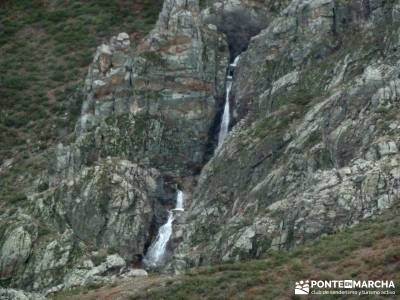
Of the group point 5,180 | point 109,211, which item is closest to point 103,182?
point 109,211

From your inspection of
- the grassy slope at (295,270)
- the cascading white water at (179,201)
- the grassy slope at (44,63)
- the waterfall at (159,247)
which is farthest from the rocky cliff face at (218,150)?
the grassy slope at (44,63)

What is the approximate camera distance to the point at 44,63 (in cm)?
8088

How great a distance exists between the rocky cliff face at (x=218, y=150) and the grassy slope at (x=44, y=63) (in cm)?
713

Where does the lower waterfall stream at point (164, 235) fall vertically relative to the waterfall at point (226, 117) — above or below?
below

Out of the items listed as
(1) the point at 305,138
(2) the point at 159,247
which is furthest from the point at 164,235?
(1) the point at 305,138

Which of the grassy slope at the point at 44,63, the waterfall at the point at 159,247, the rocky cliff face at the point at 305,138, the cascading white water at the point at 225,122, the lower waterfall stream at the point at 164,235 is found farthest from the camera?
the grassy slope at the point at 44,63

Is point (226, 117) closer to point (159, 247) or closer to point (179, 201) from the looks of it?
point (179, 201)

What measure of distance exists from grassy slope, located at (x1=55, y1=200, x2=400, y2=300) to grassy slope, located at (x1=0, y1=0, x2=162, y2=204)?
26.3 metres

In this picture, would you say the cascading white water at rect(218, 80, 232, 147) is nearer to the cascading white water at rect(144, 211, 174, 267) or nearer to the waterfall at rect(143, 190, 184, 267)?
the waterfall at rect(143, 190, 184, 267)

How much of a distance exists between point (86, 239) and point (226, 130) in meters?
12.1

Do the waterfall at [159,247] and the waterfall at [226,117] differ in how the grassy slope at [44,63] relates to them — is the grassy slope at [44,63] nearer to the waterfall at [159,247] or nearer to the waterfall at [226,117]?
the waterfall at [159,247]

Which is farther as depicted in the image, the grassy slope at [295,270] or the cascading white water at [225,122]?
the cascading white water at [225,122]

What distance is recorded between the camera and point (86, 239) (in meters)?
50.6

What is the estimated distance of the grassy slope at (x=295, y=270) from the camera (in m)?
29.7
